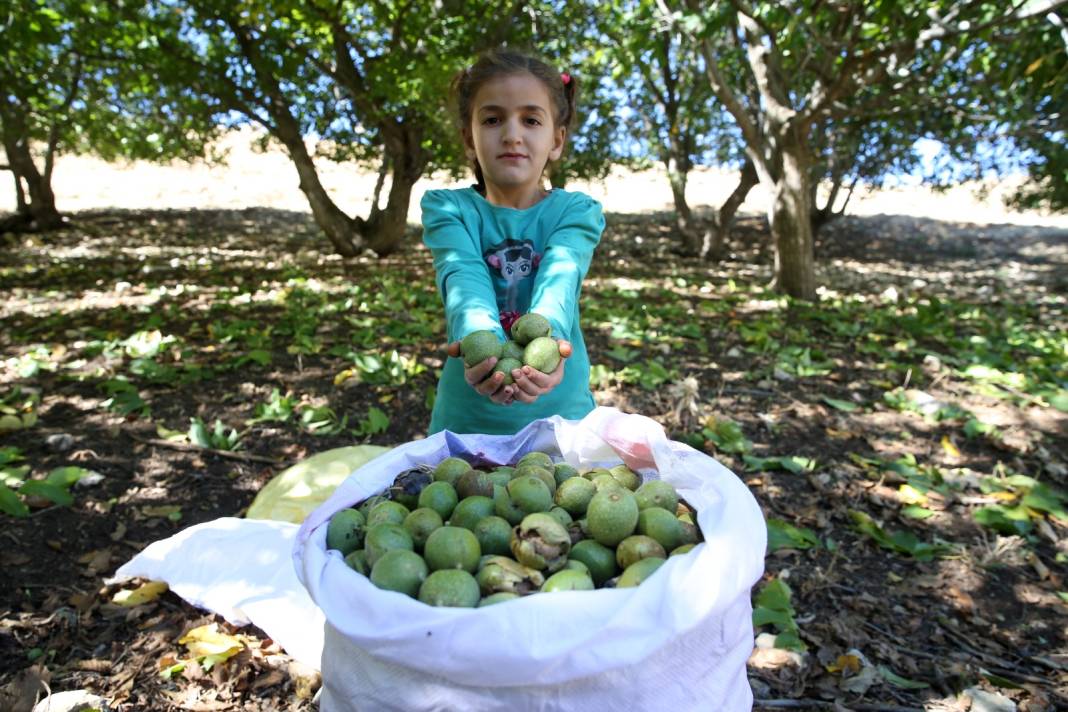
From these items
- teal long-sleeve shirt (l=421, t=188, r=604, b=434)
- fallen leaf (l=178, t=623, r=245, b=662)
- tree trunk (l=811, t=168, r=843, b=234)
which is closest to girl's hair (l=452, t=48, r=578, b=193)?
teal long-sleeve shirt (l=421, t=188, r=604, b=434)

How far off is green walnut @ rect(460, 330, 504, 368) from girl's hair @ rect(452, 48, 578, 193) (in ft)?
3.22

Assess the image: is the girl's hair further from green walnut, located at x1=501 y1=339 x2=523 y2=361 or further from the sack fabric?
the sack fabric

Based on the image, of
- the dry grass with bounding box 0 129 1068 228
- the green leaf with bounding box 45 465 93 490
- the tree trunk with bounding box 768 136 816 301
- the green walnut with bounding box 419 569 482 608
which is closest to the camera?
the green walnut with bounding box 419 569 482 608

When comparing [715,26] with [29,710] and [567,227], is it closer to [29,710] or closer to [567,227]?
[567,227]

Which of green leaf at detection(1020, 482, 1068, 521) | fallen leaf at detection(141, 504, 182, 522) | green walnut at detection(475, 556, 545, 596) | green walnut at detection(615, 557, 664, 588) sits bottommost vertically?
fallen leaf at detection(141, 504, 182, 522)

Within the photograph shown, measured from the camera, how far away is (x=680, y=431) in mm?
4195

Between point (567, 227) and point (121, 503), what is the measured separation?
2519 mm

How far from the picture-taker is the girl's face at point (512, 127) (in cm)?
231

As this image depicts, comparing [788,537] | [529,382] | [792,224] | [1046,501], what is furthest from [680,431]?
[792,224]

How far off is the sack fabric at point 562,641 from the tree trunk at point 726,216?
12.0 meters

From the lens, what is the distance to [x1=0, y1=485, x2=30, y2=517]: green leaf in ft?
9.32

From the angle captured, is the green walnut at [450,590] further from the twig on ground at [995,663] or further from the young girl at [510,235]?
the twig on ground at [995,663]

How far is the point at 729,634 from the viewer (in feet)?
4.47

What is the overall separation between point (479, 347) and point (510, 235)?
77 cm
